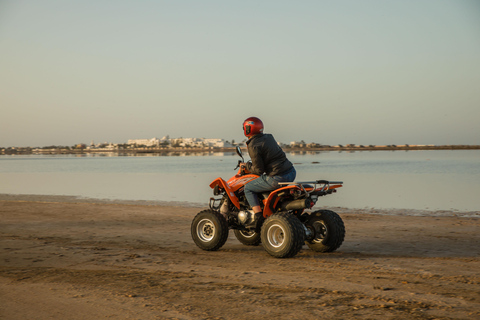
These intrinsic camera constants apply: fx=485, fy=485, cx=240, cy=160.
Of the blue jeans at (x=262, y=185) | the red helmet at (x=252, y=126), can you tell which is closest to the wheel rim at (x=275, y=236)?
the blue jeans at (x=262, y=185)

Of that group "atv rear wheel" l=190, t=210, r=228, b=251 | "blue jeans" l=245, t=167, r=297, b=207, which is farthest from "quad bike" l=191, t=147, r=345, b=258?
"blue jeans" l=245, t=167, r=297, b=207

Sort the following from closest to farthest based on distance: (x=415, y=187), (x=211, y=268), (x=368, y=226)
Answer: (x=211, y=268) → (x=368, y=226) → (x=415, y=187)

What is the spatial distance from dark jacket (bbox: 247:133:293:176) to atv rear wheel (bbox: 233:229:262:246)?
5.02 ft

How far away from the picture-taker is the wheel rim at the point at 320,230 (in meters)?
8.47

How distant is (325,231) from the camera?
27.7ft

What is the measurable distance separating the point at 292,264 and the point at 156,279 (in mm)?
2153

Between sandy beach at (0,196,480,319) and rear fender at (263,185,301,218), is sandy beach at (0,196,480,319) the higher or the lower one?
the lower one

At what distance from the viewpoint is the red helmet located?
27.9 feet

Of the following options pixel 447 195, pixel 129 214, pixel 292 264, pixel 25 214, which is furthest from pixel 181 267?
pixel 447 195

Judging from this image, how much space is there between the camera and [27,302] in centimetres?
546

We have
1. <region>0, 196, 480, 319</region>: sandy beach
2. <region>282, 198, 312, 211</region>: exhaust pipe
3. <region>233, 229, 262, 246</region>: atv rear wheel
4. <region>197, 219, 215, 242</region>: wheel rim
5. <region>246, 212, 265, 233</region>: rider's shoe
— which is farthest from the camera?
<region>233, 229, 262, 246</region>: atv rear wheel

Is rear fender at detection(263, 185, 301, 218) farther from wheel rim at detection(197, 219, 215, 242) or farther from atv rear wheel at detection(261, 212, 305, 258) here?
wheel rim at detection(197, 219, 215, 242)

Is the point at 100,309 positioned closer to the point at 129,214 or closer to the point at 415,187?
the point at 129,214

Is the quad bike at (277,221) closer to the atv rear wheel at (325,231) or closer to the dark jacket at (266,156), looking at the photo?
the atv rear wheel at (325,231)
